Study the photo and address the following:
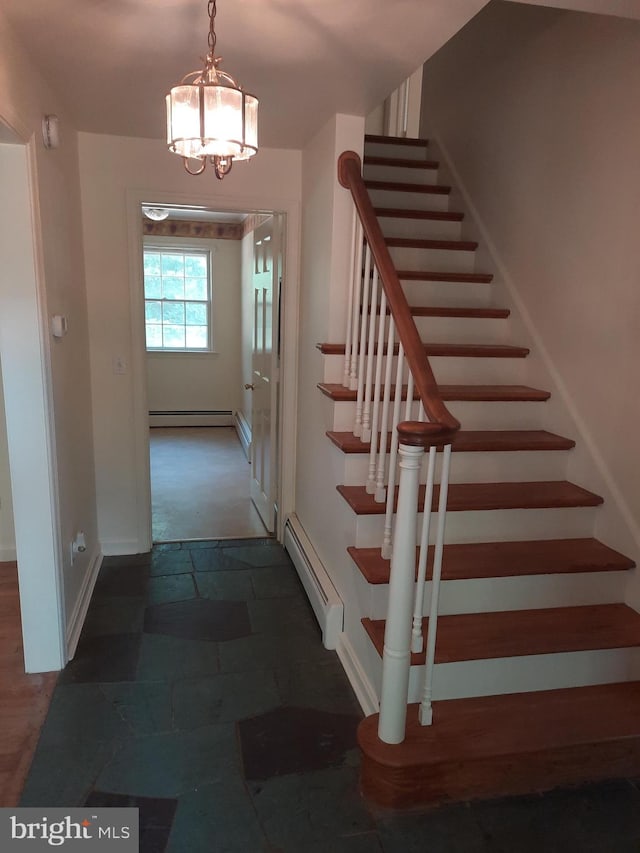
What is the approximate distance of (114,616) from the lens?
2836mm

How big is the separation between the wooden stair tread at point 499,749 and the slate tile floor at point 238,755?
1.9 inches

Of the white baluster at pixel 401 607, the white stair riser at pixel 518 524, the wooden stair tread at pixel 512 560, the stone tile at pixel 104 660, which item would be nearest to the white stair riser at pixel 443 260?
the white stair riser at pixel 518 524

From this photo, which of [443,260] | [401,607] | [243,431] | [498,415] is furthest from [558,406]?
[243,431]

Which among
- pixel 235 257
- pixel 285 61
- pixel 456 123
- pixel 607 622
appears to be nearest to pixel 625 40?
pixel 285 61

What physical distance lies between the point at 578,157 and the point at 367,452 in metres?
1.55

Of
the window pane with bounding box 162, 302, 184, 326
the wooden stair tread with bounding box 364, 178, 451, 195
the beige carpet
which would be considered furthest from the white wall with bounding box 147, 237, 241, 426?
the wooden stair tread with bounding box 364, 178, 451, 195

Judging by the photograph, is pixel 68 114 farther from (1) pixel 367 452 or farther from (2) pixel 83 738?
(2) pixel 83 738

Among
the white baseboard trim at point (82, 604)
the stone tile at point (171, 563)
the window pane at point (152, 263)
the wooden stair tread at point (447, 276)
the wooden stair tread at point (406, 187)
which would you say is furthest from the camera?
the window pane at point (152, 263)

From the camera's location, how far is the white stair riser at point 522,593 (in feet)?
7.20

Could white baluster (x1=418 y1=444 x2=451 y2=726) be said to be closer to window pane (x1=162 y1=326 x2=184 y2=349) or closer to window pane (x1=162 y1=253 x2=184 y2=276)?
window pane (x1=162 y1=326 x2=184 y2=349)

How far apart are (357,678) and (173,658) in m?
0.77

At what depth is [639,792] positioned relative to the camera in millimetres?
1915

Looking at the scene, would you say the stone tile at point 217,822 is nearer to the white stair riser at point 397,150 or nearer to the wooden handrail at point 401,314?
the wooden handrail at point 401,314

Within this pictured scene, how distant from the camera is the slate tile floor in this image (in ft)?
5.66
